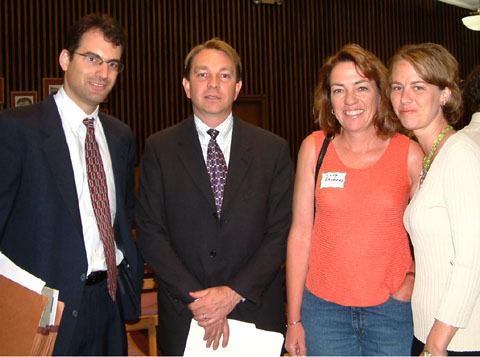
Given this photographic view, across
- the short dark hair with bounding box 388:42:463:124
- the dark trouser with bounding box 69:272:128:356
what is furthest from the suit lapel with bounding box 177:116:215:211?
the short dark hair with bounding box 388:42:463:124

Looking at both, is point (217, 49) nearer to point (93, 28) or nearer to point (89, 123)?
point (93, 28)

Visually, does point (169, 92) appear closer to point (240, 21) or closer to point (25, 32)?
point (240, 21)

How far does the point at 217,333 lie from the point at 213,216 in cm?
51

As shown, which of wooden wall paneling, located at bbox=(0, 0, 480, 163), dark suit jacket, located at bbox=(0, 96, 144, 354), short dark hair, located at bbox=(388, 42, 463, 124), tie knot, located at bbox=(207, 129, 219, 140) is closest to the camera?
short dark hair, located at bbox=(388, 42, 463, 124)

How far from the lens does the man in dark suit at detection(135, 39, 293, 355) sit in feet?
6.28

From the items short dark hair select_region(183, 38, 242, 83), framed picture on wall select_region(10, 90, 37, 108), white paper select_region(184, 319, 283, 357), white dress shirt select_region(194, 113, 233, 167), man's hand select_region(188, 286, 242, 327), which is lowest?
white paper select_region(184, 319, 283, 357)

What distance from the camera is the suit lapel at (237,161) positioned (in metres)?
1.97

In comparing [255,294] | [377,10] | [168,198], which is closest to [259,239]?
[255,294]

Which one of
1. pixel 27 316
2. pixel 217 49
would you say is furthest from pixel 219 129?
pixel 27 316

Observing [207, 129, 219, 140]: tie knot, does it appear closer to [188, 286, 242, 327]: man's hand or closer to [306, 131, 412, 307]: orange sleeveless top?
[306, 131, 412, 307]: orange sleeveless top

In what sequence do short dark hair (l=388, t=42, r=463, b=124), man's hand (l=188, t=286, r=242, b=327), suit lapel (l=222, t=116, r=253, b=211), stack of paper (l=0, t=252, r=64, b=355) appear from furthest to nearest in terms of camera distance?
suit lapel (l=222, t=116, r=253, b=211)
man's hand (l=188, t=286, r=242, b=327)
short dark hair (l=388, t=42, r=463, b=124)
stack of paper (l=0, t=252, r=64, b=355)

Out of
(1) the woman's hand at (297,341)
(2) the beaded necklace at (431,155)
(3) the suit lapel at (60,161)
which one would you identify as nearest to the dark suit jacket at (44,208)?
(3) the suit lapel at (60,161)

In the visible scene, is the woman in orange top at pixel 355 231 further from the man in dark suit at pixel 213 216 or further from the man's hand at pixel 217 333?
the man's hand at pixel 217 333

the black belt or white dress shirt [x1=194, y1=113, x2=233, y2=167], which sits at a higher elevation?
white dress shirt [x1=194, y1=113, x2=233, y2=167]
